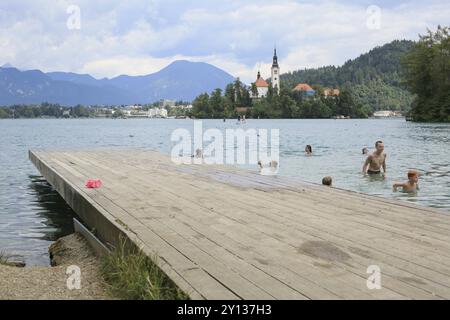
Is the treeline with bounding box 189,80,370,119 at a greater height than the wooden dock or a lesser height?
greater

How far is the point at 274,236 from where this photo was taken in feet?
16.7

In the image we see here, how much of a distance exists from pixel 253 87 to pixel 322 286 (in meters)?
187

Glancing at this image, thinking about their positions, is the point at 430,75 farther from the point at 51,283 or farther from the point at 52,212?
the point at 51,283

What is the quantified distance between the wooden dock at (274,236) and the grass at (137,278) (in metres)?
0.09

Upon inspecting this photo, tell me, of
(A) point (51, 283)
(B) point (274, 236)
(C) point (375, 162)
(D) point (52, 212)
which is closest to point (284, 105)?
(C) point (375, 162)

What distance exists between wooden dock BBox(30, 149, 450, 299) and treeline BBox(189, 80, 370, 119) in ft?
520

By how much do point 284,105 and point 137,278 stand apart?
6470 inches

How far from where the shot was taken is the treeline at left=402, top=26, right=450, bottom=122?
79500mm

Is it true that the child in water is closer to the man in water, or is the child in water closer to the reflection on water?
the man in water

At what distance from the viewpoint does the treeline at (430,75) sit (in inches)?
3130

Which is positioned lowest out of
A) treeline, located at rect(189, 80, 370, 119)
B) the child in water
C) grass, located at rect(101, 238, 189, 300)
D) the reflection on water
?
the reflection on water

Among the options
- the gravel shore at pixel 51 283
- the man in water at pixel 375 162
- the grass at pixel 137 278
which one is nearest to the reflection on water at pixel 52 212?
the gravel shore at pixel 51 283

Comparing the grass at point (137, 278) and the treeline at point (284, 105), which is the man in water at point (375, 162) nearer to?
the grass at point (137, 278)

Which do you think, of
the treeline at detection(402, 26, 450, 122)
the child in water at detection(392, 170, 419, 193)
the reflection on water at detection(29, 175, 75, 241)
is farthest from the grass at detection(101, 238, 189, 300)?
the treeline at detection(402, 26, 450, 122)
